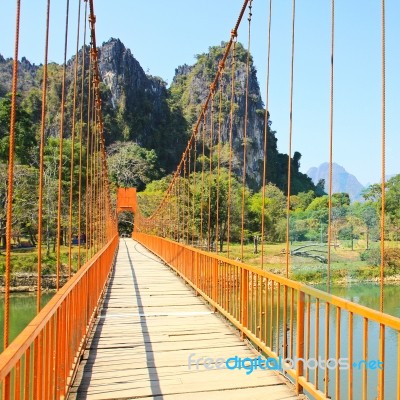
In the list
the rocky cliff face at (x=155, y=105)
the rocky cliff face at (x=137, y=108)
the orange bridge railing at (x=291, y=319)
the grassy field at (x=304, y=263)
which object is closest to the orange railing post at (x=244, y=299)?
the orange bridge railing at (x=291, y=319)

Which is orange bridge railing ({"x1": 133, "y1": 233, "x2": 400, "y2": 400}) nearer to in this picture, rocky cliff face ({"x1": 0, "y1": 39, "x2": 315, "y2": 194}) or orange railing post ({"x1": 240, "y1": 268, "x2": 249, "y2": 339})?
orange railing post ({"x1": 240, "y1": 268, "x2": 249, "y2": 339})

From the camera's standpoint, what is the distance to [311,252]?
42.3 metres

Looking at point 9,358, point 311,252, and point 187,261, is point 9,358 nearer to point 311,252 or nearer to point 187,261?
point 187,261

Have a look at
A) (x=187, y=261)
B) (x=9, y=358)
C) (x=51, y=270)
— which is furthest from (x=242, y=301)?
(x=51, y=270)

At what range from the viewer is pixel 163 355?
13.6 feet

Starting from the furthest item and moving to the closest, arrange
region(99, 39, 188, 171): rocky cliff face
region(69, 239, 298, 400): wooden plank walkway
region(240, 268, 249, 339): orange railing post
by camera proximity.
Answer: region(99, 39, 188, 171): rocky cliff face
region(240, 268, 249, 339): orange railing post
region(69, 239, 298, 400): wooden plank walkway

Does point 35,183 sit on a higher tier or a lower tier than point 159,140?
lower

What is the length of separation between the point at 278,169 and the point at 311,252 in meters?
56.6

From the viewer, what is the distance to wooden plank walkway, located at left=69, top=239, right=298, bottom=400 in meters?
3.20

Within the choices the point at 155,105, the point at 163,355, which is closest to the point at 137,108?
the point at 155,105

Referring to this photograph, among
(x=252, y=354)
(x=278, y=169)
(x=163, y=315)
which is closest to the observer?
(x=252, y=354)

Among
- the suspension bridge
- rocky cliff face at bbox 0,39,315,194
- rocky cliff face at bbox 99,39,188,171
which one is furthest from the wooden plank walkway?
rocky cliff face at bbox 99,39,188,171

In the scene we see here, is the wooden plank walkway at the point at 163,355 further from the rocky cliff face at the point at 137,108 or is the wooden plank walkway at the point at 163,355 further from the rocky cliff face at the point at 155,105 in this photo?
the rocky cliff face at the point at 137,108

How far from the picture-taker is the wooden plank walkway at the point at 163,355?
3195 mm
